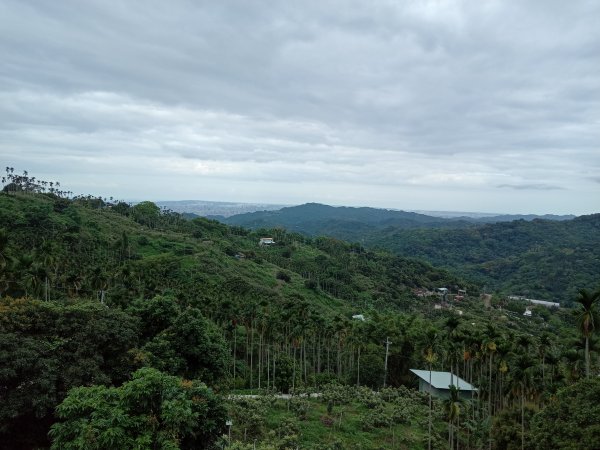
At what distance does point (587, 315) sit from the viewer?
28.4 meters

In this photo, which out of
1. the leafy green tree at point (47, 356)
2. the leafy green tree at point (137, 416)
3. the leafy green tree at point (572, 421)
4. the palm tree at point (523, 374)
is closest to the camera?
the leafy green tree at point (137, 416)

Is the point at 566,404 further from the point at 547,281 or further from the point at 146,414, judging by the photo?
the point at 547,281

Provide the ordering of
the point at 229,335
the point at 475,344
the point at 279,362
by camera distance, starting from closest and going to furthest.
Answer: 1. the point at 475,344
2. the point at 279,362
3. the point at 229,335

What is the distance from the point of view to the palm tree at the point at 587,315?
27.5m

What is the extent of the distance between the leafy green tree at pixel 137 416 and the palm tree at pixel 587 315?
80.8 ft

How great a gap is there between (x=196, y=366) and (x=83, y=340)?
7.75 m

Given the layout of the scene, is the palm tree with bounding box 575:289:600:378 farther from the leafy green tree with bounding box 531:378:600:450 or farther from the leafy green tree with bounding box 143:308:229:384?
the leafy green tree with bounding box 143:308:229:384

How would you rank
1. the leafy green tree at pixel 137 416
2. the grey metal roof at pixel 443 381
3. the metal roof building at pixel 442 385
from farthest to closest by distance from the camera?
1. the metal roof building at pixel 442 385
2. the grey metal roof at pixel 443 381
3. the leafy green tree at pixel 137 416

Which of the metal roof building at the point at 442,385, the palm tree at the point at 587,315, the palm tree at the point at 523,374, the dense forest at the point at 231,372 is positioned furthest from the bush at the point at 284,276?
the palm tree at the point at 587,315

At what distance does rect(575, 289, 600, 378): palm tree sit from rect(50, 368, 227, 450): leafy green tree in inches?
970

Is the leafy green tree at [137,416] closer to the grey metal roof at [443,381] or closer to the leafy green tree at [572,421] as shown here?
the leafy green tree at [572,421]

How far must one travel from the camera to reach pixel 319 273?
414ft

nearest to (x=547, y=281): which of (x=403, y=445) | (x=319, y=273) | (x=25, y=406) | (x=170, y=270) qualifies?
(x=319, y=273)

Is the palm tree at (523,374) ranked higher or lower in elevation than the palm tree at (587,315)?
lower
